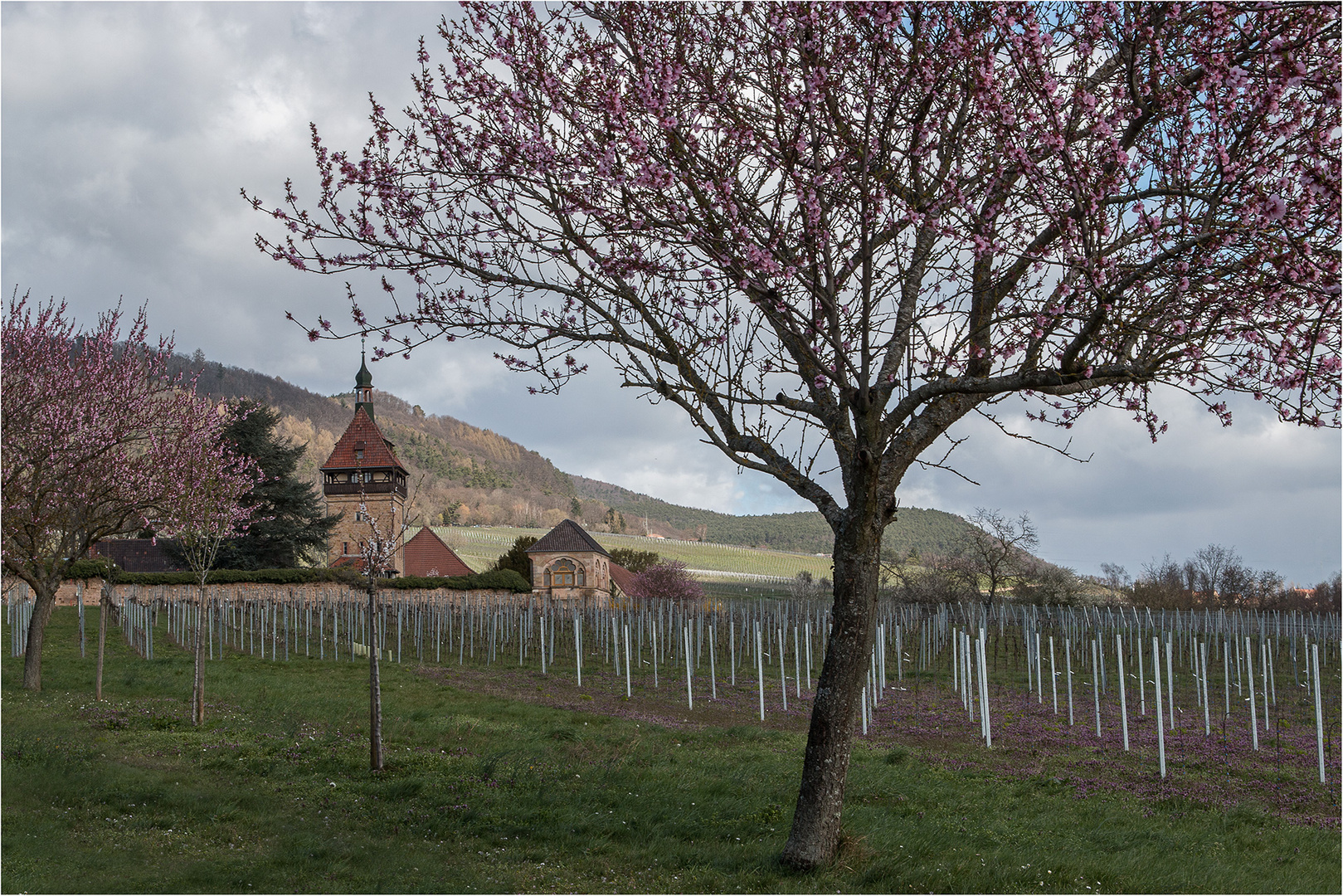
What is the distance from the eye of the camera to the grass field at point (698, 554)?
9425 centimetres

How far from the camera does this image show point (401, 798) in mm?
8703

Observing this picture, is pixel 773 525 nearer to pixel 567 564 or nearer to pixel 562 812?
pixel 567 564

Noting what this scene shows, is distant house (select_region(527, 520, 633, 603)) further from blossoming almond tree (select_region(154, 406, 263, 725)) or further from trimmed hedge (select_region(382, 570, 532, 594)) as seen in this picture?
blossoming almond tree (select_region(154, 406, 263, 725))

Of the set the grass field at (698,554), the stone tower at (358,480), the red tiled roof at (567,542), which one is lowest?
the grass field at (698,554)

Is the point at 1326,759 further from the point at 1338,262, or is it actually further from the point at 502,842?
the point at 502,842

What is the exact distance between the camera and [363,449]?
155 feet

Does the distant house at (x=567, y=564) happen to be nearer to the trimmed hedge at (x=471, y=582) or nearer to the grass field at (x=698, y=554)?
the trimmed hedge at (x=471, y=582)

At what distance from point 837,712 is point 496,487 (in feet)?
482

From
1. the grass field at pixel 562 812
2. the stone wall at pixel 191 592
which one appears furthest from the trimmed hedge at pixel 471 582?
the grass field at pixel 562 812

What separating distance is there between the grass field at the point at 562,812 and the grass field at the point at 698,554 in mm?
72986

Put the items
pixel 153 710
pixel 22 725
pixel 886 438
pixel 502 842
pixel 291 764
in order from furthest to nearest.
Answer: pixel 153 710 < pixel 22 725 < pixel 291 764 < pixel 502 842 < pixel 886 438

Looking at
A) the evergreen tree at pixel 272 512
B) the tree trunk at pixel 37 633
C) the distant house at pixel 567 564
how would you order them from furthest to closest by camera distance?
the distant house at pixel 567 564 < the evergreen tree at pixel 272 512 < the tree trunk at pixel 37 633

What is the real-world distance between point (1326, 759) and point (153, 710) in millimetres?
16626

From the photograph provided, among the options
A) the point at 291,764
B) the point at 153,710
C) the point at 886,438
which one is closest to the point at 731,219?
the point at 886,438
